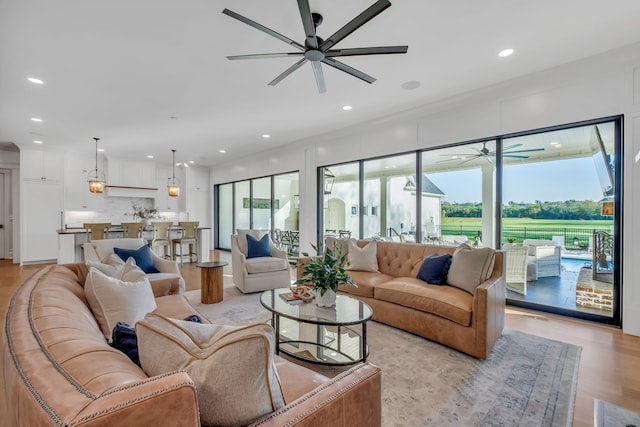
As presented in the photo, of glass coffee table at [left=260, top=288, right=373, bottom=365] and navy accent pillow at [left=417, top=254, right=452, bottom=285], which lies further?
navy accent pillow at [left=417, top=254, right=452, bottom=285]

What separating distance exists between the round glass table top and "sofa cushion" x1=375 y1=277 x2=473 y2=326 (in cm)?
57

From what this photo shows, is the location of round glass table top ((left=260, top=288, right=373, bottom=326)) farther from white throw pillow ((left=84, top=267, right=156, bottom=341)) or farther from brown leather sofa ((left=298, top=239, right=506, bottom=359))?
white throw pillow ((left=84, top=267, right=156, bottom=341))

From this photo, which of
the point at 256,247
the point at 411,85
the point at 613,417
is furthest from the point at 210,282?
the point at 613,417

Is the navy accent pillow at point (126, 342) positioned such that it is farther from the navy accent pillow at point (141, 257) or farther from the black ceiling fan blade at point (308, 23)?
the navy accent pillow at point (141, 257)

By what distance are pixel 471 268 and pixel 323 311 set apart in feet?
5.16

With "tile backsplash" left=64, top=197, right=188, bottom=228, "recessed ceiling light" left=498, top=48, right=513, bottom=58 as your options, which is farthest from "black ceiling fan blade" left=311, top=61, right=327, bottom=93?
"tile backsplash" left=64, top=197, right=188, bottom=228

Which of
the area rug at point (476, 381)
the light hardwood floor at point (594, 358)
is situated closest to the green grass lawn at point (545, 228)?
the light hardwood floor at point (594, 358)

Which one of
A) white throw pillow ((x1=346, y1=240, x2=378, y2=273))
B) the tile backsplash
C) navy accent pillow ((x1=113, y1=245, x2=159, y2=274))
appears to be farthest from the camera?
the tile backsplash

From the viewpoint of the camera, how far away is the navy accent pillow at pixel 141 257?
11.2 feet

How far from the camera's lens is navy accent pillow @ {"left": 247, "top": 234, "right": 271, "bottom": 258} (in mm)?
4895

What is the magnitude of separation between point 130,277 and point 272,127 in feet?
13.6

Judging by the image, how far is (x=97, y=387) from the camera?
69 cm

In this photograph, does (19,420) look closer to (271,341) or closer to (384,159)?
(271,341)

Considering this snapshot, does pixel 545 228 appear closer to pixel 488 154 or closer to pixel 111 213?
pixel 488 154
